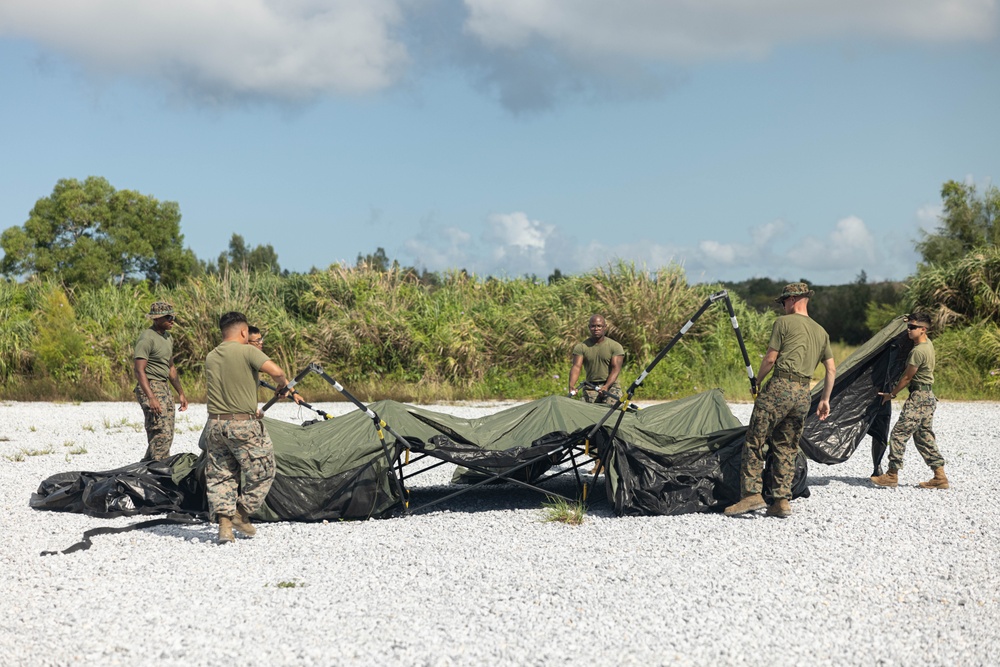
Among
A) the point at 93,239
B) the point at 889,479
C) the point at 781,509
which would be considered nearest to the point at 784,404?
the point at 781,509

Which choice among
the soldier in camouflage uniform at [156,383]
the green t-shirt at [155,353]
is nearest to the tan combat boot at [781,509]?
the soldier in camouflage uniform at [156,383]

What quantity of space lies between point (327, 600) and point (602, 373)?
4.80 m

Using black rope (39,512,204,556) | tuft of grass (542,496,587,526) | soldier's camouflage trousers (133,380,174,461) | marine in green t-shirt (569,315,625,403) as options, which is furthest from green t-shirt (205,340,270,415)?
marine in green t-shirt (569,315,625,403)

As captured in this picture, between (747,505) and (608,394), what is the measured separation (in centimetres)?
229

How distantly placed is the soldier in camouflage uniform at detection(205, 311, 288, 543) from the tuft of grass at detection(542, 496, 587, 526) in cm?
223

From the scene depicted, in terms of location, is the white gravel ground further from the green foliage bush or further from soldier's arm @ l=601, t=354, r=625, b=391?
the green foliage bush

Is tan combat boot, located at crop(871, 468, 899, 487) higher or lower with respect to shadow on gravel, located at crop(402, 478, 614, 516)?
higher

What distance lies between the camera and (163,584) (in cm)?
520

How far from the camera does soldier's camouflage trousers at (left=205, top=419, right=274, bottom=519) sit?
20.0ft

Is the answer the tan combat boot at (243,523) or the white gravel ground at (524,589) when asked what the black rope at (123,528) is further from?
the tan combat boot at (243,523)

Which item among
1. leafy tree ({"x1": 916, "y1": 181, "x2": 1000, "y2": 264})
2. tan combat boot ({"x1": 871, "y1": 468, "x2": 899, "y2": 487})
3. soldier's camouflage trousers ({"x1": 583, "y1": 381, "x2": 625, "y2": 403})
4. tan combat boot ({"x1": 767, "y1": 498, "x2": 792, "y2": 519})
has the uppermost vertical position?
leafy tree ({"x1": 916, "y1": 181, "x2": 1000, "y2": 264})

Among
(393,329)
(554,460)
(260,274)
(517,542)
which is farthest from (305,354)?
(517,542)

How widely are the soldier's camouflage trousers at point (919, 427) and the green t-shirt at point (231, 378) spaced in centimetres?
567

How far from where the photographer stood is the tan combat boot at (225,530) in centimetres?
611
